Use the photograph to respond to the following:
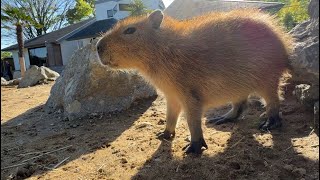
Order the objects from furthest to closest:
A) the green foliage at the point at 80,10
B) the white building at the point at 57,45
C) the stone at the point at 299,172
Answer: the white building at the point at 57,45 → the green foliage at the point at 80,10 → the stone at the point at 299,172

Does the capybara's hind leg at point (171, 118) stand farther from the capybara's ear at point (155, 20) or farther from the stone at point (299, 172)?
the stone at point (299, 172)

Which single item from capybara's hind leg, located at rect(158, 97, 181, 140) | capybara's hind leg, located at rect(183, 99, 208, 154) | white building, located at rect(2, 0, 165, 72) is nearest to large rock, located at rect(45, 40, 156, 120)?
capybara's hind leg, located at rect(158, 97, 181, 140)

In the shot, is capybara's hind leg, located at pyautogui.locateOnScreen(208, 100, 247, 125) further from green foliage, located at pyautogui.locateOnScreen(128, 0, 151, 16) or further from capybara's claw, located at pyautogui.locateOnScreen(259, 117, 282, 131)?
green foliage, located at pyautogui.locateOnScreen(128, 0, 151, 16)

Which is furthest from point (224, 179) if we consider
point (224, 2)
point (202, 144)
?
point (224, 2)

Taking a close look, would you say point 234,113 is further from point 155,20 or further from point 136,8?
point 136,8

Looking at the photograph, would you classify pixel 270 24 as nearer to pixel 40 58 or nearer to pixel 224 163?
pixel 224 163

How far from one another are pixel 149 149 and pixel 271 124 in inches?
40.5

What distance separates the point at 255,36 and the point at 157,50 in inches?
30.2

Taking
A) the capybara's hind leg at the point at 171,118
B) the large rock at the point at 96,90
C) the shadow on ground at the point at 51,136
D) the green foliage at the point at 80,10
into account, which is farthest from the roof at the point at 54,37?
the capybara's hind leg at the point at 171,118

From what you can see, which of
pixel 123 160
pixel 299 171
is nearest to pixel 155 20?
pixel 123 160

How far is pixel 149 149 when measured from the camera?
2.51 metres

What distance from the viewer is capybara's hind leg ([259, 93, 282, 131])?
2.66 meters

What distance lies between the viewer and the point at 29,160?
8.10 ft

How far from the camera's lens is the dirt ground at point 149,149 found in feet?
6.40
